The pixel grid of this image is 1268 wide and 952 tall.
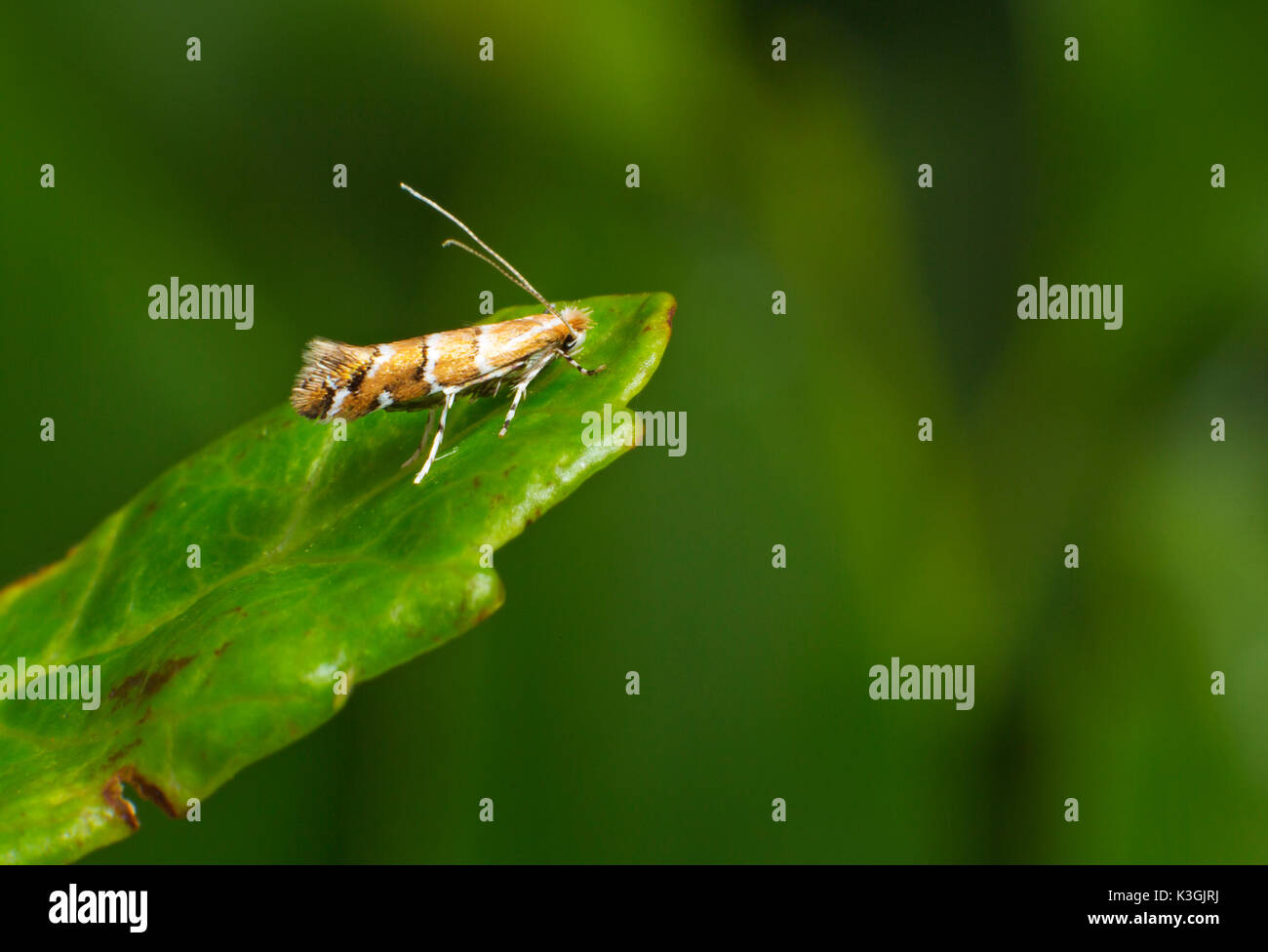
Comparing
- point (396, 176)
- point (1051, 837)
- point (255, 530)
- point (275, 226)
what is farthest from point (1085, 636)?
point (275, 226)

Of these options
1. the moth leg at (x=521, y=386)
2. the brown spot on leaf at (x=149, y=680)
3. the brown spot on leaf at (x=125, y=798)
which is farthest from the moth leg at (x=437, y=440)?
the brown spot on leaf at (x=125, y=798)

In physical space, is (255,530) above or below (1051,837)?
above

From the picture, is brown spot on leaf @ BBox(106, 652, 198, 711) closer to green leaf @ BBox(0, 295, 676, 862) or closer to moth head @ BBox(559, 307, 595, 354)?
green leaf @ BBox(0, 295, 676, 862)

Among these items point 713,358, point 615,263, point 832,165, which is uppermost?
point 832,165

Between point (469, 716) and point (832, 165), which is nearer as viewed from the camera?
point (469, 716)

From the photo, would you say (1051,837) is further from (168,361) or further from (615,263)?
(168,361)
